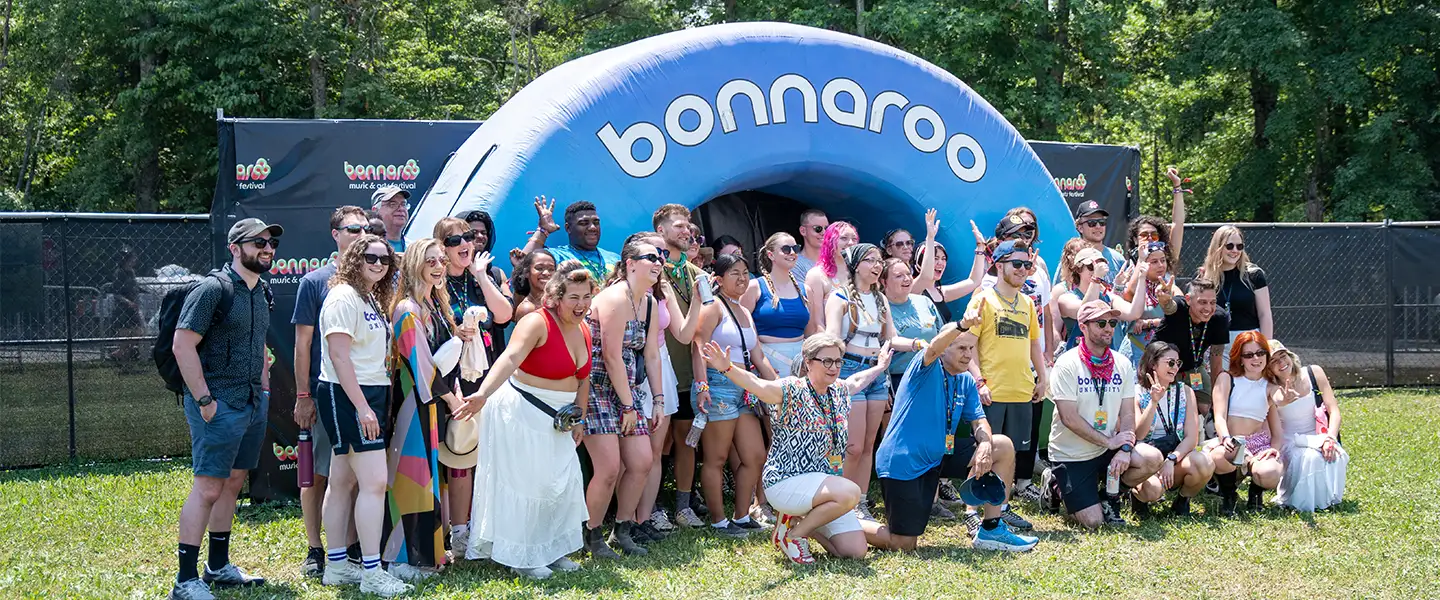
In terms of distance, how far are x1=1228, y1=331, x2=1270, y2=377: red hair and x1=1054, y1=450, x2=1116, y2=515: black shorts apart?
106 cm

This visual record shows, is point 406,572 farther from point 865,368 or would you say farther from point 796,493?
point 865,368

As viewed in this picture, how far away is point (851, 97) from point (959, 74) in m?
11.3

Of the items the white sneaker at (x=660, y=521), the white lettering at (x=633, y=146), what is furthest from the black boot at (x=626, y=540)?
the white lettering at (x=633, y=146)

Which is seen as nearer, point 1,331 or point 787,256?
point 787,256

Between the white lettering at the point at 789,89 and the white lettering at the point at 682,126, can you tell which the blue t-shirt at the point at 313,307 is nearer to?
the white lettering at the point at 682,126

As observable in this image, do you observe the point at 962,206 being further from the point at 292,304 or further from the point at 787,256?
the point at 292,304

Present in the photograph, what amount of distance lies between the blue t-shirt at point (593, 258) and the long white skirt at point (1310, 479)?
3.78 meters

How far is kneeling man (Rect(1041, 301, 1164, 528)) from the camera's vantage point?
589 cm

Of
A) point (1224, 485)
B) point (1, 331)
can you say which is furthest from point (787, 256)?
point (1, 331)

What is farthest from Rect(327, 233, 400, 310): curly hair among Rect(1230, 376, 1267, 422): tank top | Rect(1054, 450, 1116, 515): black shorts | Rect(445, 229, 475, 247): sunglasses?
Rect(1230, 376, 1267, 422): tank top

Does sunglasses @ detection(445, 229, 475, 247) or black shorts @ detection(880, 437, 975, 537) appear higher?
sunglasses @ detection(445, 229, 475, 247)

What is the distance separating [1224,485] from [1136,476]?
2.05 feet

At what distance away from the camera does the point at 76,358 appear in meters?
8.80

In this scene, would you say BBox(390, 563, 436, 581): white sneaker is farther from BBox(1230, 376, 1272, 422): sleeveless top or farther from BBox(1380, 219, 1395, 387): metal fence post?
A: BBox(1380, 219, 1395, 387): metal fence post
